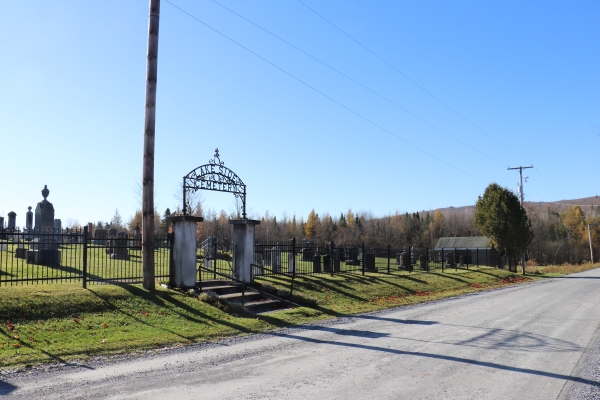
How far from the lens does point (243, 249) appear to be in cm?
1569

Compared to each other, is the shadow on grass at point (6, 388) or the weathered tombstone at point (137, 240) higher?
the weathered tombstone at point (137, 240)

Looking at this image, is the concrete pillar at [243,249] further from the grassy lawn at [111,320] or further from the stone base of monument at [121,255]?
the stone base of monument at [121,255]

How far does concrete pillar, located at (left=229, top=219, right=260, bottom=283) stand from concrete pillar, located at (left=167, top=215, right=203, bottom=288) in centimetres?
183

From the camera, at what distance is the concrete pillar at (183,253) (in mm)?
13633

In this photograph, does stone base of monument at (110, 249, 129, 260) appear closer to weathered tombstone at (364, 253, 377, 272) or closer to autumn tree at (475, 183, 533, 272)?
weathered tombstone at (364, 253, 377, 272)

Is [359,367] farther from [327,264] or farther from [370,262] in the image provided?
[370,262]

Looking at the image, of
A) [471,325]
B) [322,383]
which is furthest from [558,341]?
[322,383]

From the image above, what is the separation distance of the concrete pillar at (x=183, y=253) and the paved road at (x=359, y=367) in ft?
13.6

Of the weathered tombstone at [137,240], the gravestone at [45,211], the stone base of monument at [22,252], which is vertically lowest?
the stone base of monument at [22,252]

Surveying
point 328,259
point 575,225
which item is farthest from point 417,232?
point 328,259

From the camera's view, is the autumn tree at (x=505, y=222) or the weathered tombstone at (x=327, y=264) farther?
the autumn tree at (x=505, y=222)

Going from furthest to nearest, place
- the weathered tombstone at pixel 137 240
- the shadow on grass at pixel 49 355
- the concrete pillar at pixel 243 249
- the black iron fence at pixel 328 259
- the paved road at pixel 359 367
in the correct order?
the black iron fence at pixel 328 259 → the concrete pillar at pixel 243 249 → the weathered tombstone at pixel 137 240 → the shadow on grass at pixel 49 355 → the paved road at pixel 359 367

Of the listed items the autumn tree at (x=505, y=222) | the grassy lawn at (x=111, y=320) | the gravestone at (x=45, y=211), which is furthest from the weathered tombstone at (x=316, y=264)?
the autumn tree at (x=505, y=222)

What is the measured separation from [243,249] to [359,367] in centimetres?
892
